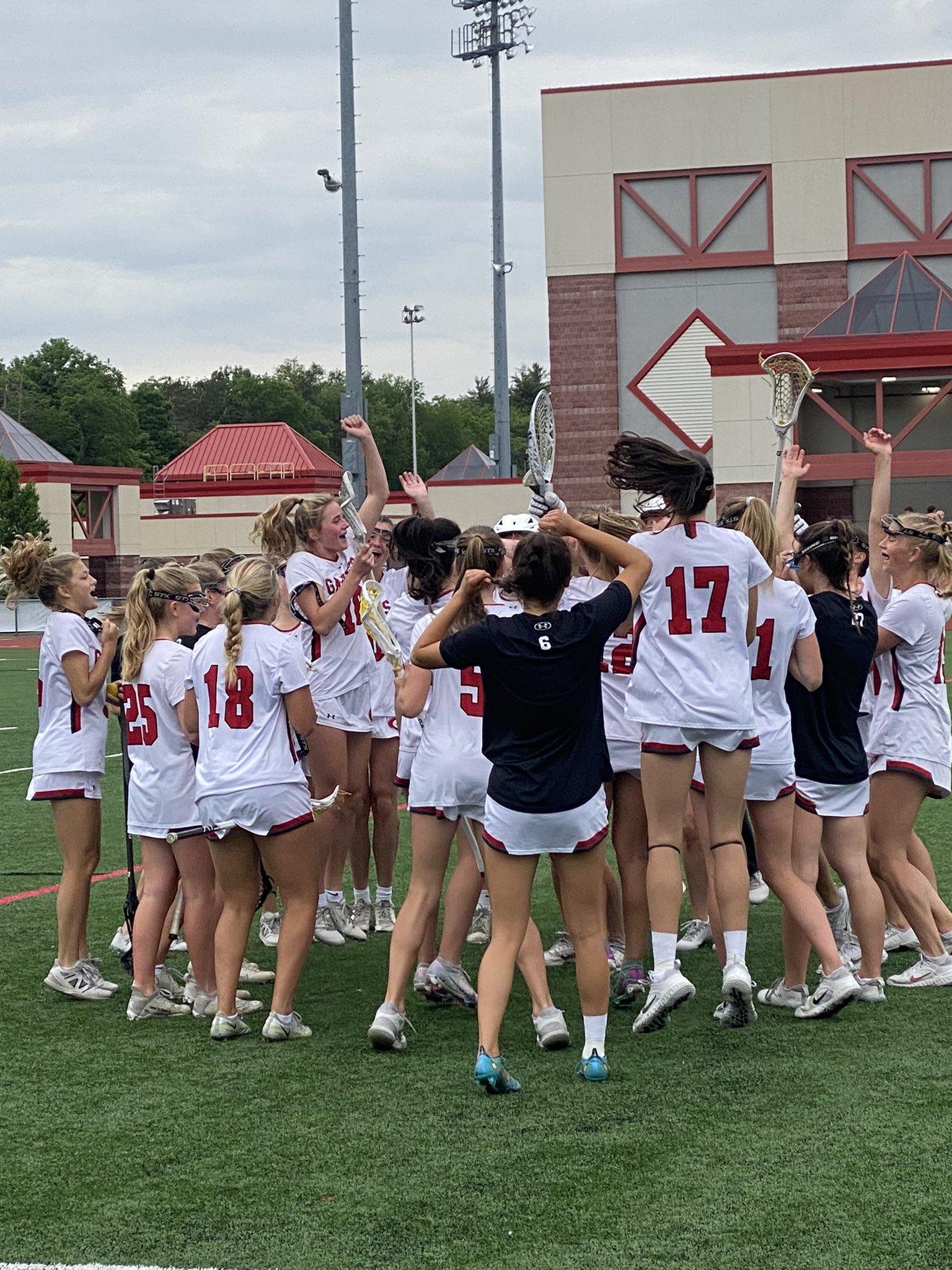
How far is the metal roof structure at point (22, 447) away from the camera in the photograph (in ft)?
178

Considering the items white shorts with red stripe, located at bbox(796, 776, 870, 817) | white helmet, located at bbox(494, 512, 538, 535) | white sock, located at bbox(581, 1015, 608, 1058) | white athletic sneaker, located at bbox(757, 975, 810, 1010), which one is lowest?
white athletic sneaker, located at bbox(757, 975, 810, 1010)

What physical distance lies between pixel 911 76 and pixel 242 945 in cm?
3675

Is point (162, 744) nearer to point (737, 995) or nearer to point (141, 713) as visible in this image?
point (141, 713)

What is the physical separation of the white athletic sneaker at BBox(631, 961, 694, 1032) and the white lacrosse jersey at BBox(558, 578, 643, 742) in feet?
4.06

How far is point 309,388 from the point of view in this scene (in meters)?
125

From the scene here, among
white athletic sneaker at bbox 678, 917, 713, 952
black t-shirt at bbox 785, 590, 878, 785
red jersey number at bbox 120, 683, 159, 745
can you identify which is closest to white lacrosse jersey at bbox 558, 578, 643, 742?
black t-shirt at bbox 785, 590, 878, 785

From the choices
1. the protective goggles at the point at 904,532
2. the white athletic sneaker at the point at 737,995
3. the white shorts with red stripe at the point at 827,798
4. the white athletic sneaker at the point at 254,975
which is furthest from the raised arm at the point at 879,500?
the white athletic sneaker at the point at 254,975

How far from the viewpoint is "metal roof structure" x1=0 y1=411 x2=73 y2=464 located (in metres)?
54.4

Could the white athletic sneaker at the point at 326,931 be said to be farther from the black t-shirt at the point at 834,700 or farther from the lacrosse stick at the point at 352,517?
the black t-shirt at the point at 834,700

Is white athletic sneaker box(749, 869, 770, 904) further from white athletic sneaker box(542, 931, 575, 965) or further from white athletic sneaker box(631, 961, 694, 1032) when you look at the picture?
white athletic sneaker box(631, 961, 694, 1032)

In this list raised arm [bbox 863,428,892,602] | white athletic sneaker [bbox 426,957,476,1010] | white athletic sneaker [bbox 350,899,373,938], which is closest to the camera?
white athletic sneaker [bbox 426,957,476,1010]

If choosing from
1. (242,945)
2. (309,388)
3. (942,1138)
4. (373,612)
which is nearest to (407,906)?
(242,945)

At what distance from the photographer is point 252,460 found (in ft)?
190

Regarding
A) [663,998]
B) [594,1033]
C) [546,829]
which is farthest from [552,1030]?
[546,829]
